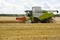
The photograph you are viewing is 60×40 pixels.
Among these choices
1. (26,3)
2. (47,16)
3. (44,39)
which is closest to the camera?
(44,39)

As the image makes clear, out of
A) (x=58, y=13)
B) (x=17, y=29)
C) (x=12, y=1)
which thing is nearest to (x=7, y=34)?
(x=17, y=29)

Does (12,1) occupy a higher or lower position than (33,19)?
higher

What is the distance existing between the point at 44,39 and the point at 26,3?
0.66 metres

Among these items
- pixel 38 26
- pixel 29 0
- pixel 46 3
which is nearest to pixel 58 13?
pixel 46 3

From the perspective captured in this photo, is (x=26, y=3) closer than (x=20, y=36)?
No

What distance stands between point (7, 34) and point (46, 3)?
0.71m

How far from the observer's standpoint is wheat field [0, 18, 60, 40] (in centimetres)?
105

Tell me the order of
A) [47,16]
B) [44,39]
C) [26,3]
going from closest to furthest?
[44,39] < [47,16] < [26,3]

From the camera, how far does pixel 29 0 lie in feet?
5.27

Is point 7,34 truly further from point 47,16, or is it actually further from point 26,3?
point 26,3

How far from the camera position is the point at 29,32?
1069 mm

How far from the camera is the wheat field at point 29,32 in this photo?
3.43ft

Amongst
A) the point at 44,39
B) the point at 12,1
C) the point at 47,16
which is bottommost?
the point at 44,39

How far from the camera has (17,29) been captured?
1.09 m
